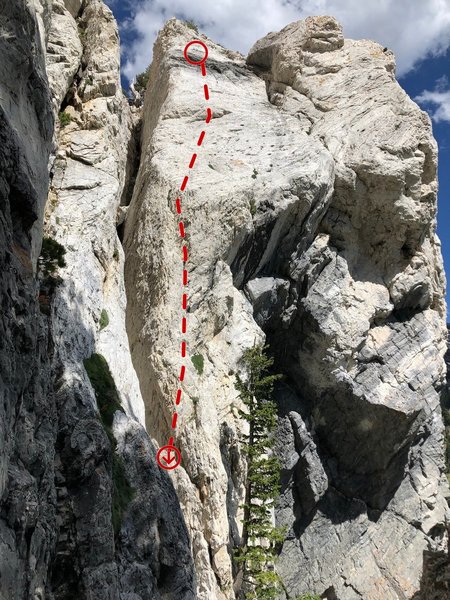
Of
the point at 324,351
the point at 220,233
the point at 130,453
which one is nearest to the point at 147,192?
the point at 220,233

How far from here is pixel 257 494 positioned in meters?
25.6

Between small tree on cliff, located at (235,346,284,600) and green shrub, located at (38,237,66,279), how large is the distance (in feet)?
34.0

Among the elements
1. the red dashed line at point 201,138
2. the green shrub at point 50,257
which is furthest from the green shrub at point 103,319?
the red dashed line at point 201,138

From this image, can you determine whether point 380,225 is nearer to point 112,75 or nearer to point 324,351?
point 324,351

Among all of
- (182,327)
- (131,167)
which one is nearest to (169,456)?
(182,327)

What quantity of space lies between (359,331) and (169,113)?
17402 mm

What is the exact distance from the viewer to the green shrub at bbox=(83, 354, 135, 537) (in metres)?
15.5

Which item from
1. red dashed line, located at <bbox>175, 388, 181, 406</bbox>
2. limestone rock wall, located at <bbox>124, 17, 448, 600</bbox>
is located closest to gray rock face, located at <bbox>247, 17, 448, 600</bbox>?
limestone rock wall, located at <bbox>124, 17, 448, 600</bbox>

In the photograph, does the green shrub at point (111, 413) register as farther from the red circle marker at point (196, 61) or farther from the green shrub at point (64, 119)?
the red circle marker at point (196, 61)

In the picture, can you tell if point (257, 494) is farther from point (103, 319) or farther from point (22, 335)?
point (22, 335)

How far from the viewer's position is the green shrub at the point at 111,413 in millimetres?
15461

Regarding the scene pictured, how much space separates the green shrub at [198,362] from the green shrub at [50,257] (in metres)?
7.94

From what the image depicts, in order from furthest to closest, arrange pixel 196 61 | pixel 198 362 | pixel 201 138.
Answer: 1. pixel 196 61
2. pixel 201 138
3. pixel 198 362

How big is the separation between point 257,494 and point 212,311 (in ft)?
27.0
